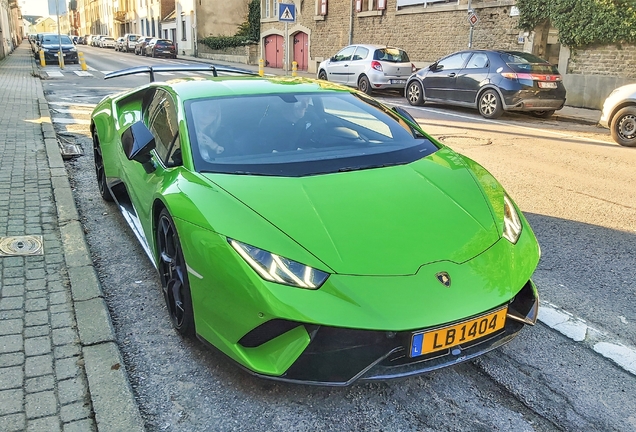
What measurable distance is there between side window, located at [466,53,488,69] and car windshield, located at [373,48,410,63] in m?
4.06

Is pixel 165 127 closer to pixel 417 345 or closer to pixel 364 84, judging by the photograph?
pixel 417 345

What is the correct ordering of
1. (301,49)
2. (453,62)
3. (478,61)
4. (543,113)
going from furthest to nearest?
(301,49) → (453,62) → (543,113) → (478,61)

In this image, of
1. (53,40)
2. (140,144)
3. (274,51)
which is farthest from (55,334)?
(274,51)

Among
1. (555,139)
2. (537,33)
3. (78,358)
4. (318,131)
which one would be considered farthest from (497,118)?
(78,358)

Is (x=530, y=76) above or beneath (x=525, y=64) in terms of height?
beneath

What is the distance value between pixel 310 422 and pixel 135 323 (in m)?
1.40

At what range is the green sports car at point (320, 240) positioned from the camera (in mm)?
2252

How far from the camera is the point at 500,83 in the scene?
12156 mm

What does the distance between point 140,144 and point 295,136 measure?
100 centimetres

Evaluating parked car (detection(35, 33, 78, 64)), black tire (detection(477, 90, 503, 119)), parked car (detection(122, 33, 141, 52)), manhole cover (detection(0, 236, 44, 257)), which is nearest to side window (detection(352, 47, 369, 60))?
black tire (detection(477, 90, 503, 119))

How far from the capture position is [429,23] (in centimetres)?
2169

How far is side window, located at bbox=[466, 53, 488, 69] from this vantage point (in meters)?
12.7

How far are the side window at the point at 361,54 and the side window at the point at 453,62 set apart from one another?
3.52 m

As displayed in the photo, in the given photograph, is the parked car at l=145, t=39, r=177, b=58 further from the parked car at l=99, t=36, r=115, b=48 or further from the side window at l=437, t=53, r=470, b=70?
the side window at l=437, t=53, r=470, b=70
